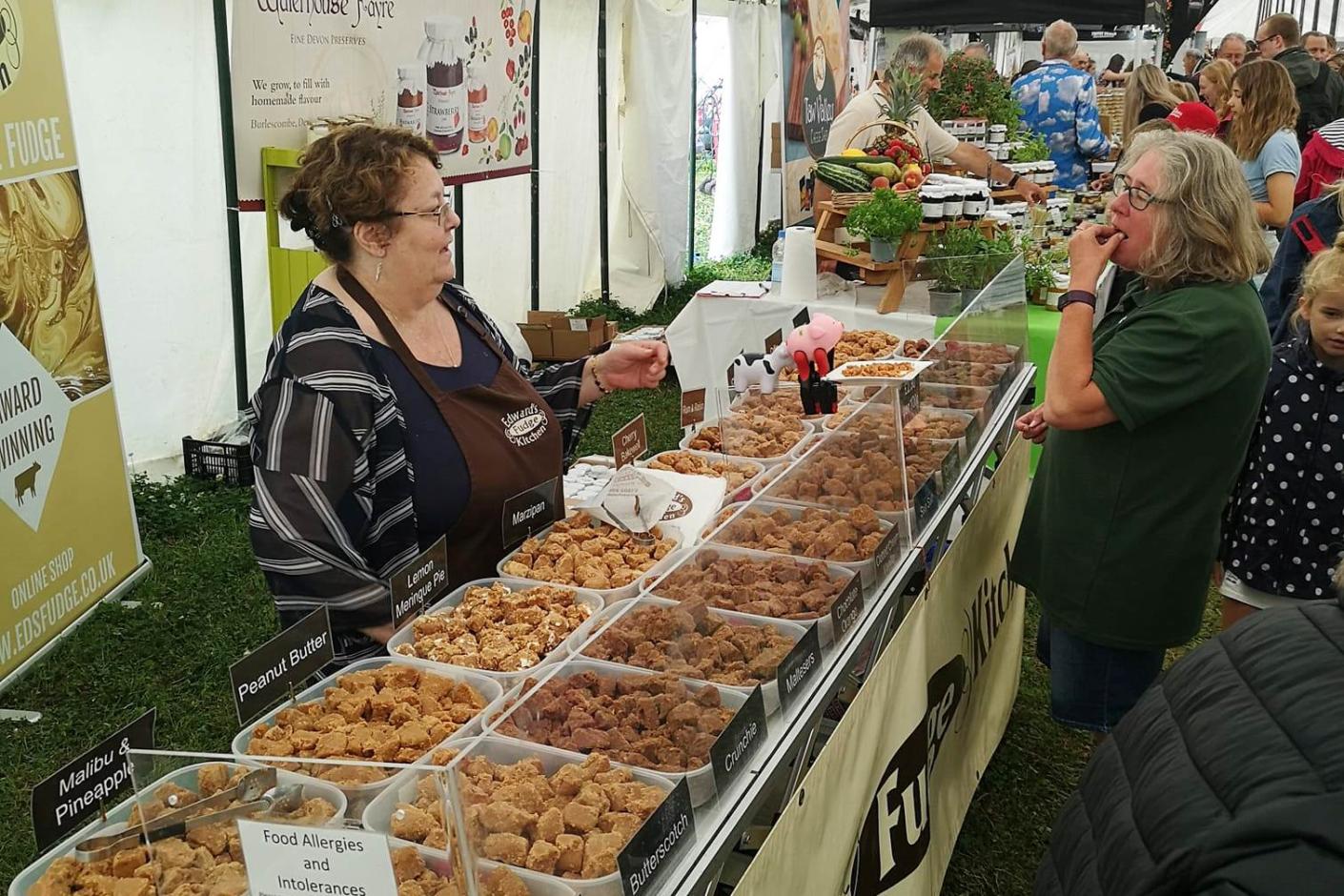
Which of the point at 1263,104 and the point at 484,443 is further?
the point at 1263,104

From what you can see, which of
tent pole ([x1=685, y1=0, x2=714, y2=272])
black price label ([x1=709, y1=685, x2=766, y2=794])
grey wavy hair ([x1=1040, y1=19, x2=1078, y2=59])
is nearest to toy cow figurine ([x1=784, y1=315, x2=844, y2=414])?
black price label ([x1=709, y1=685, x2=766, y2=794])

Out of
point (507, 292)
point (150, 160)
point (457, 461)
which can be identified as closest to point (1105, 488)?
point (457, 461)

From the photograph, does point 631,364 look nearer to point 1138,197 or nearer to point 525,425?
point 525,425

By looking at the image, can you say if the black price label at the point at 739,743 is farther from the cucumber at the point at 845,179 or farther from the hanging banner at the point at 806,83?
the hanging banner at the point at 806,83

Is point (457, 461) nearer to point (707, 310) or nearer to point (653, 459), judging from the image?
point (653, 459)

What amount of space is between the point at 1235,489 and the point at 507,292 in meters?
5.88

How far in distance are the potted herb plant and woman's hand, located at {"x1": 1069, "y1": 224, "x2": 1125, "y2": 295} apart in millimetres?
1989

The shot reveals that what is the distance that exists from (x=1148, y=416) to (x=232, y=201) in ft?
13.4

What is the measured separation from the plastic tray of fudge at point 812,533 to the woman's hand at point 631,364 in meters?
0.63

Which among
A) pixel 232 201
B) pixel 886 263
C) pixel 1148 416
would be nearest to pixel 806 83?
pixel 886 263

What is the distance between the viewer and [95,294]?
177 inches

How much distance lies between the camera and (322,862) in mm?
1322

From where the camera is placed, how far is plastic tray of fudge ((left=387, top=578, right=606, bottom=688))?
6.93ft

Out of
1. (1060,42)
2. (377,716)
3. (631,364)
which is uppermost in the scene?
(1060,42)
